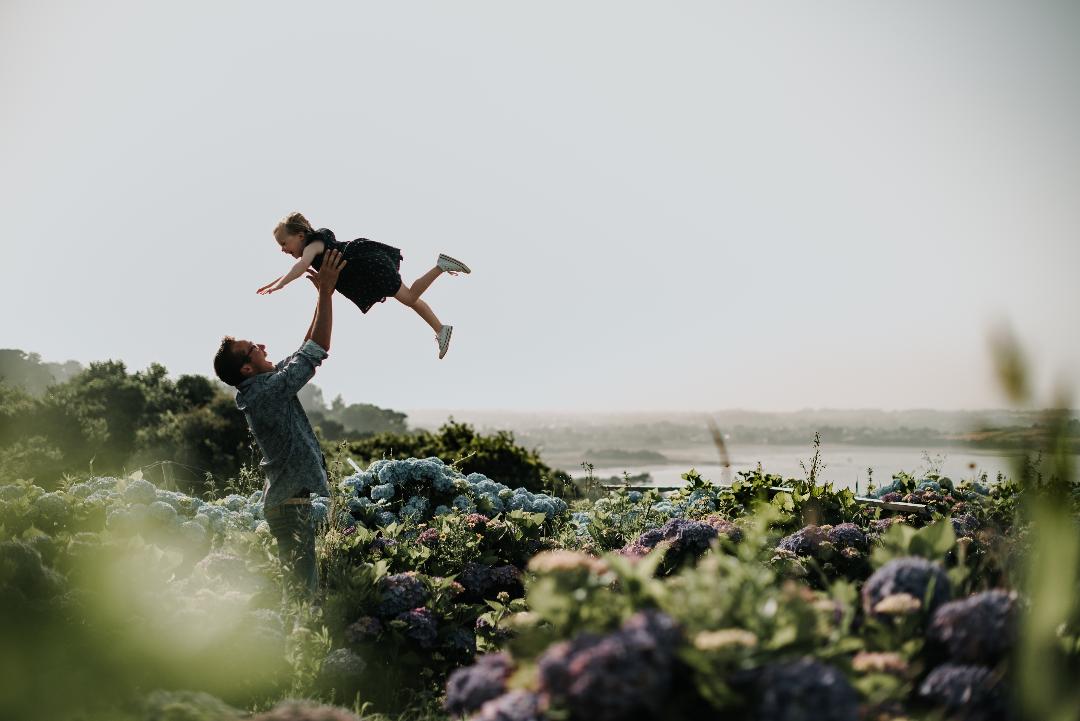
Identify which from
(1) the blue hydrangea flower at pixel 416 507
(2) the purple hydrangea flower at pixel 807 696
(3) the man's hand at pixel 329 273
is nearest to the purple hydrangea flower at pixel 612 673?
(2) the purple hydrangea flower at pixel 807 696

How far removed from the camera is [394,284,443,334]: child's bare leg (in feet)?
21.9

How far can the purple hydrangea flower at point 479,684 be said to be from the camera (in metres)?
2.22

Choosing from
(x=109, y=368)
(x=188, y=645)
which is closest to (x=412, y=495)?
(x=188, y=645)

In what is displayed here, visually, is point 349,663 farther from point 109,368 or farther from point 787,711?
point 109,368

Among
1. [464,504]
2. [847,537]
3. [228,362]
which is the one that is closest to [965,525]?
[847,537]

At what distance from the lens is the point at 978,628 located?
2.24 metres

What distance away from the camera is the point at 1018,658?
216 centimetres

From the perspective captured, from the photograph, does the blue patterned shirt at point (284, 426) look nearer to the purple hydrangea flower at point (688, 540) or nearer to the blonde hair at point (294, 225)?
the blonde hair at point (294, 225)

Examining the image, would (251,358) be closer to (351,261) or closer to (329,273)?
(329,273)

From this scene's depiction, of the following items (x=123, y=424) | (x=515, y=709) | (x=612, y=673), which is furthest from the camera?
(x=123, y=424)

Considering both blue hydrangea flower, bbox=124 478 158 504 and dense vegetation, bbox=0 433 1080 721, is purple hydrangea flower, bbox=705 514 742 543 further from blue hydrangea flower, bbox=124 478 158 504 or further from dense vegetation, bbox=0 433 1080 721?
blue hydrangea flower, bbox=124 478 158 504

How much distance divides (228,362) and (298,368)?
40 centimetres

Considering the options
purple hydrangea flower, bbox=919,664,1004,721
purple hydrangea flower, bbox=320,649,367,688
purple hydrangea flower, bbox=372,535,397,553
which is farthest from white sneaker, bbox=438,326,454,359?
purple hydrangea flower, bbox=919,664,1004,721

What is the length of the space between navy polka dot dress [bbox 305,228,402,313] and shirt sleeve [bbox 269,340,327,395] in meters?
1.39
